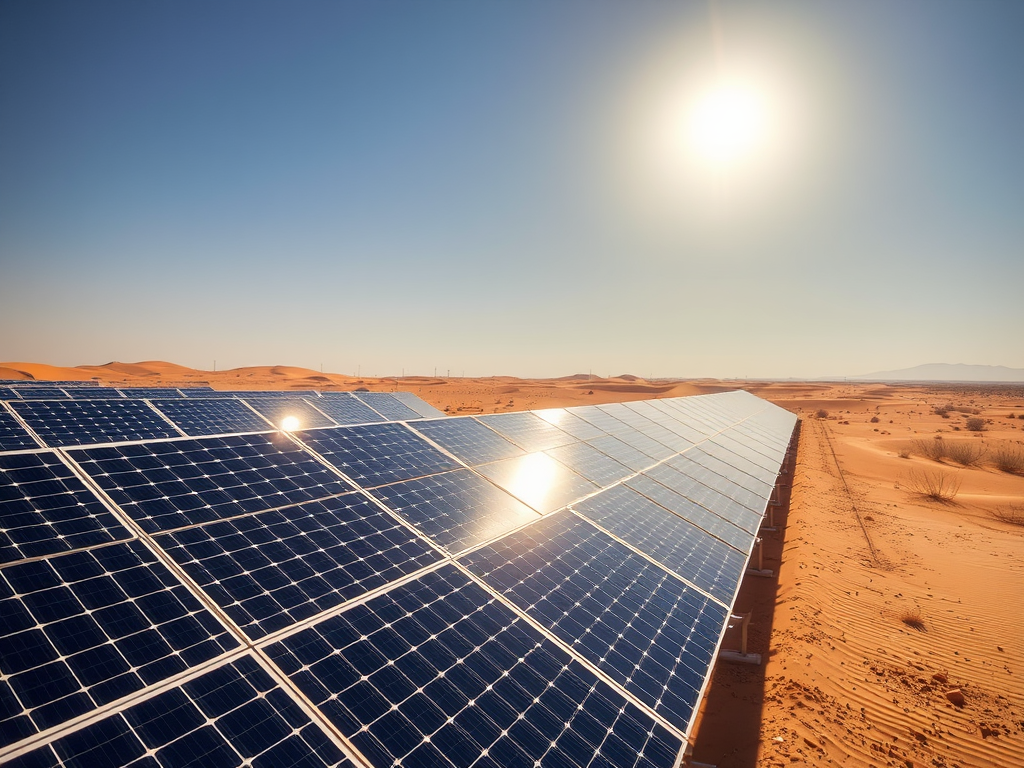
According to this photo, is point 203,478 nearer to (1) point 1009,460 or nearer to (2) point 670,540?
(2) point 670,540

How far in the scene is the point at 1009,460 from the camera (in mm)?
37406

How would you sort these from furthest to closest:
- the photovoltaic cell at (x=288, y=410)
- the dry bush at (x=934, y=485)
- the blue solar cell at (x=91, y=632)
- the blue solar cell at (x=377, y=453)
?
the dry bush at (x=934, y=485) < the photovoltaic cell at (x=288, y=410) < the blue solar cell at (x=377, y=453) < the blue solar cell at (x=91, y=632)

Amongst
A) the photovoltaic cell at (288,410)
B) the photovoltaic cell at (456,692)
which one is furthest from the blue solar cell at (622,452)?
the photovoltaic cell at (288,410)

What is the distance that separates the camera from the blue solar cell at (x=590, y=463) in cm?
1297

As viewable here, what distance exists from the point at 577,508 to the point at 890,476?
37214 millimetres

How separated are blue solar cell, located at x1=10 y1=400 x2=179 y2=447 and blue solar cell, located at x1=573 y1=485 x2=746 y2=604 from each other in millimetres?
12808

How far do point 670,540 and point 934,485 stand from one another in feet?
107

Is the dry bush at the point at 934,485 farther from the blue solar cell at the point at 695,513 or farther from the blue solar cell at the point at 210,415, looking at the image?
the blue solar cell at the point at 210,415

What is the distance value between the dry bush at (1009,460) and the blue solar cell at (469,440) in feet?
154

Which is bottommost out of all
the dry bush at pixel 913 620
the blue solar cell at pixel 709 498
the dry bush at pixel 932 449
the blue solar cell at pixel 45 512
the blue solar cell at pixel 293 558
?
the dry bush at pixel 913 620

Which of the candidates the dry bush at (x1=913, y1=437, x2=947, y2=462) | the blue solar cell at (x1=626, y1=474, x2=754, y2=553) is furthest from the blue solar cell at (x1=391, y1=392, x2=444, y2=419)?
the dry bush at (x1=913, y1=437, x2=947, y2=462)

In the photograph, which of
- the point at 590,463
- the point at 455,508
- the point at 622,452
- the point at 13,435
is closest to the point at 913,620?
the point at 622,452

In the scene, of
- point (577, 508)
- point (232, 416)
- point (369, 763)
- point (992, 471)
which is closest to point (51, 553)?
point (369, 763)

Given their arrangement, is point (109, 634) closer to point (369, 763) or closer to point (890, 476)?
point (369, 763)
